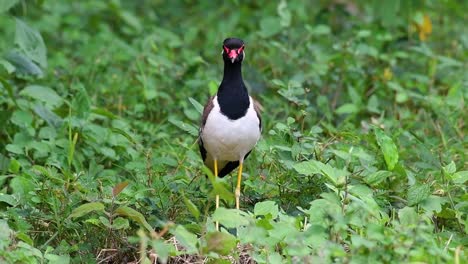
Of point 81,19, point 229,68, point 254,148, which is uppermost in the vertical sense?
point 229,68

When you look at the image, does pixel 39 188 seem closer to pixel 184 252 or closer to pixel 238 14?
pixel 184 252

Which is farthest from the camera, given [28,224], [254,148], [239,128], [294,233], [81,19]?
[81,19]

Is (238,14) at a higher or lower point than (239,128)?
lower

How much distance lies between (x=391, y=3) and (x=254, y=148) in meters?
2.72

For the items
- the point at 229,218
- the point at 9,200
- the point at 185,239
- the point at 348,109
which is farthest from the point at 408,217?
the point at 348,109

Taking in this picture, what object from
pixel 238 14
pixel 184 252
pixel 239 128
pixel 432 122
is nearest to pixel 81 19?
pixel 238 14

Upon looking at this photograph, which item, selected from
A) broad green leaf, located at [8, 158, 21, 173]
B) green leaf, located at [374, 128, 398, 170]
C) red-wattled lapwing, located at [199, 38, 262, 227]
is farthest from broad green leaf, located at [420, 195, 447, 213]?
broad green leaf, located at [8, 158, 21, 173]

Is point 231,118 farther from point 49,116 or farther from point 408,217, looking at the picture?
point 49,116

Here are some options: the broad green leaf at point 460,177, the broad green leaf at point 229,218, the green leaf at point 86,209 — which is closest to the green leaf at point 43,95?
the green leaf at point 86,209

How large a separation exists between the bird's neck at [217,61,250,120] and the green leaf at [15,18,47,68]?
1.42 m

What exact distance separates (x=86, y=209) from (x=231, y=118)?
3.44ft

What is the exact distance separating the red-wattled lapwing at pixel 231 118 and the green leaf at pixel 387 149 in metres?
0.64

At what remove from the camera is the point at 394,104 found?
7.85 m

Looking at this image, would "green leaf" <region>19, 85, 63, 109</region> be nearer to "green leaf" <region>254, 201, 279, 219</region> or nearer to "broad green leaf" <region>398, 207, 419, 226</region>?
"green leaf" <region>254, 201, 279, 219</region>
